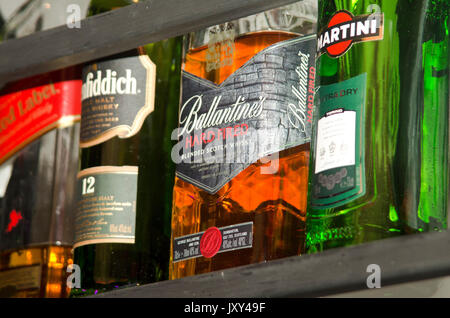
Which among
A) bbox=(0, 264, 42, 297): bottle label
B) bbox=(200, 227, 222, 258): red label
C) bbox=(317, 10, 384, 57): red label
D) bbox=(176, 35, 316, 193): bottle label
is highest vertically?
bbox=(317, 10, 384, 57): red label

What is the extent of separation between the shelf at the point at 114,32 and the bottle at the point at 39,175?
7 centimetres

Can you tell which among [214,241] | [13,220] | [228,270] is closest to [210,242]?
[214,241]

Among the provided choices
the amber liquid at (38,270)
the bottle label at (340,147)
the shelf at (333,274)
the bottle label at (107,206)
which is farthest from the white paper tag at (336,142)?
the amber liquid at (38,270)

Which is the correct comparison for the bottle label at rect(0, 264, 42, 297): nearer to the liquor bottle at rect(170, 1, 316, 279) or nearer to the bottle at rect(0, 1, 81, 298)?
the bottle at rect(0, 1, 81, 298)

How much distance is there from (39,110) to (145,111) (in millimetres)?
195

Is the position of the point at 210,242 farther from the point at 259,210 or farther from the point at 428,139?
the point at 428,139

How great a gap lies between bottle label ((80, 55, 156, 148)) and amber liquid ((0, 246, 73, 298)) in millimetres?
159

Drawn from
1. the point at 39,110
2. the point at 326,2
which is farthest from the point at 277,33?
the point at 39,110

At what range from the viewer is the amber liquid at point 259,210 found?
923 millimetres

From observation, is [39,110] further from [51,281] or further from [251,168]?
[251,168]

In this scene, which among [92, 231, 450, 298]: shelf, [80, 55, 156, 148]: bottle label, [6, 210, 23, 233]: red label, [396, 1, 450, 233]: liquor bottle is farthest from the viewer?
[6, 210, 23, 233]: red label

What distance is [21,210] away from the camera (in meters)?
1.19

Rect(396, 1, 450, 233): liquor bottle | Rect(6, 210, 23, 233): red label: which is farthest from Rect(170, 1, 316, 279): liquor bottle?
Rect(6, 210, 23, 233): red label

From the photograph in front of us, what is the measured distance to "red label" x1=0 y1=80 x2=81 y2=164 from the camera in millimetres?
1192
